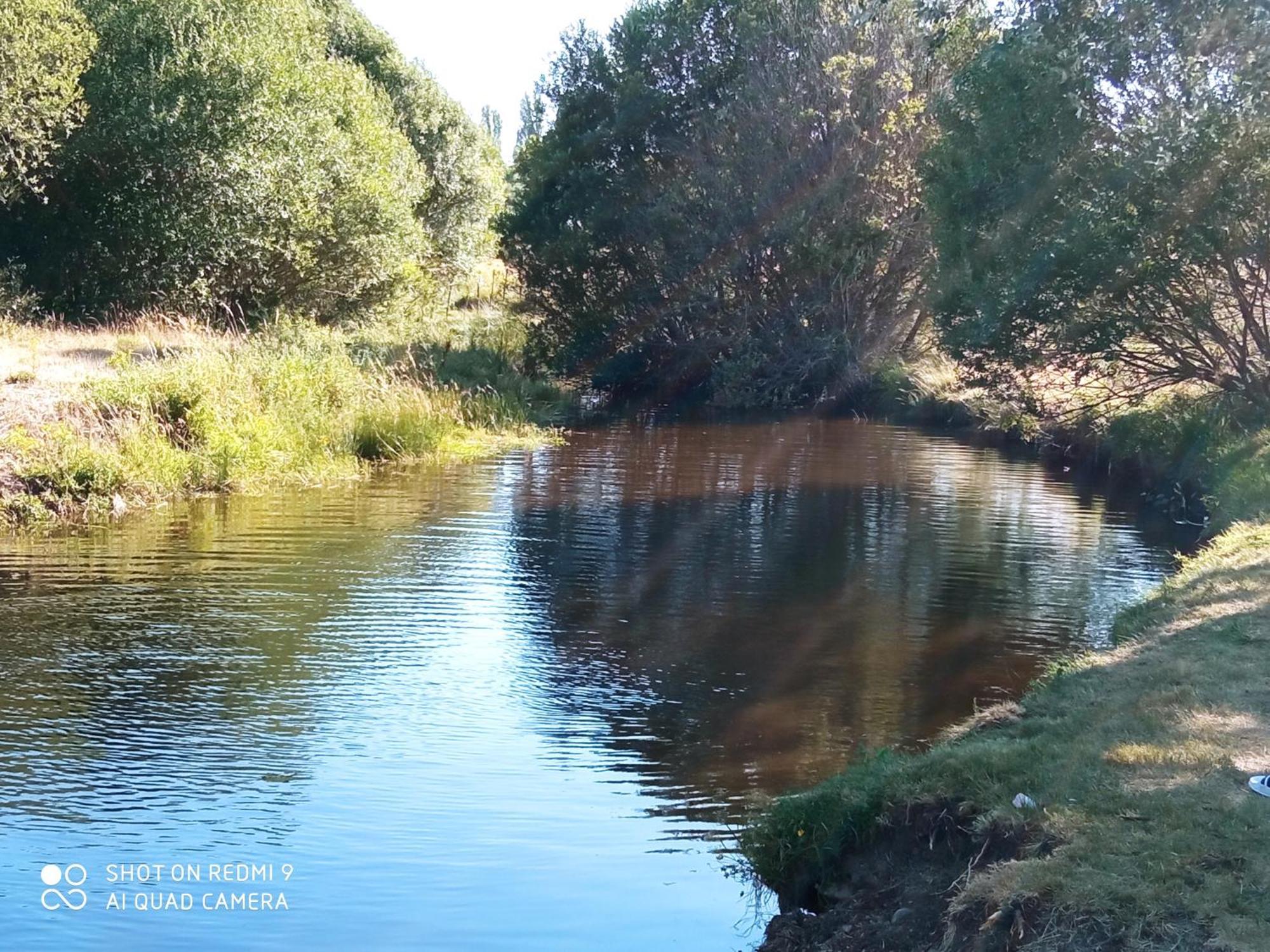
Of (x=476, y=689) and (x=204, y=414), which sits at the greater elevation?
(x=204, y=414)

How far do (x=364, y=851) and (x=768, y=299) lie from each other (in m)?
30.8

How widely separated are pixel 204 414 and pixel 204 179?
14357 mm

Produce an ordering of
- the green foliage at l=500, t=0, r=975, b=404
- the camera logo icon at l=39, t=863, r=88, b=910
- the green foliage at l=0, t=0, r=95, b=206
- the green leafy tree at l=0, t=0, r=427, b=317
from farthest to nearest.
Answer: the green foliage at l=500, t=0, r=975, b=404
the green leafy tree at l=0, t=0, r=427, b=317
the green foliage at l=0, t=0, r=95, b=206
the camera logo icon at l=39, t=863, r=88, b=910

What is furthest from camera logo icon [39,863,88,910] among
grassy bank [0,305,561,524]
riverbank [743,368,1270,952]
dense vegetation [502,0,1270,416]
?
dense vegetation [502,0,1270,416]

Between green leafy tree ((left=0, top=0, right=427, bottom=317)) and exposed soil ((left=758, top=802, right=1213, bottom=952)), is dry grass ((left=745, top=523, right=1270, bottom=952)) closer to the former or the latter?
exposed soil ((left=758, top=802, right=1213, bottom=952))

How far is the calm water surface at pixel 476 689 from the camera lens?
21.1 ft

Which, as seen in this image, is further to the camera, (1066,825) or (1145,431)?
(1145,431)

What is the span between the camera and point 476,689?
9617 millimetres

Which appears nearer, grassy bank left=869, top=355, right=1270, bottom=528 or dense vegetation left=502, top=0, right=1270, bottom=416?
grassy bank left=869, top=355, right=1270, bottom=528

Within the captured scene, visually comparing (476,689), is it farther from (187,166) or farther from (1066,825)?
(187,166)

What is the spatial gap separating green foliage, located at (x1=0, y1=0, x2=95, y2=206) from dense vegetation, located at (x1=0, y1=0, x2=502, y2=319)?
0.14ft

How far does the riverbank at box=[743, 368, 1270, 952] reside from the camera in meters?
4.89

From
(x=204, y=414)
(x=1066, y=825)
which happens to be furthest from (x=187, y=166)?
(x=1066, y=825)

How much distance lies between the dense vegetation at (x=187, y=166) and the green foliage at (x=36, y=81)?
0.04 m
